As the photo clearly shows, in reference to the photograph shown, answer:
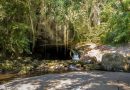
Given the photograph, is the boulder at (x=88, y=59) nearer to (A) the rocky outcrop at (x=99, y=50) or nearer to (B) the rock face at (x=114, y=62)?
(A) the rocky outcrop at (x=99, y=50)

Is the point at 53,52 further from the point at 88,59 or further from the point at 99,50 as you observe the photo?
the point at 88,59

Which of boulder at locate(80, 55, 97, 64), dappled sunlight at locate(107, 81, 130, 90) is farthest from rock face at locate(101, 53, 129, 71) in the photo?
dappled sunlight at locate(107, 81, 130, 90)

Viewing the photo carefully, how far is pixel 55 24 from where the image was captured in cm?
1914

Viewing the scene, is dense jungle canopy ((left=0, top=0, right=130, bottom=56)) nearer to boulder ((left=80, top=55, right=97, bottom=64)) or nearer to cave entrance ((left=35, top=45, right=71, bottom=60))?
cave entrance ((left=35, top=45, right=71, bottom=60))

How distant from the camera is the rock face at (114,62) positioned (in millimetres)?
13305

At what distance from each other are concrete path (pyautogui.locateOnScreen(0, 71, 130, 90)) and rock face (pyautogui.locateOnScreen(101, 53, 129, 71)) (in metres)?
2.73

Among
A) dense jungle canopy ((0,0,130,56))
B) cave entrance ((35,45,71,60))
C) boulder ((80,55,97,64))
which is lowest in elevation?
boulder ((80,55,97,64))

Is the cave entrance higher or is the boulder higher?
the cave entrance

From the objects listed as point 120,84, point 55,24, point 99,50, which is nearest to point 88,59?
point 99,50

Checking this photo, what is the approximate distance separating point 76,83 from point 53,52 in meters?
9.61

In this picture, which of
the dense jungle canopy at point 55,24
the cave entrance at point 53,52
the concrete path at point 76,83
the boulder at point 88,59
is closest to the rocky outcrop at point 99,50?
the boulder at point 88,59

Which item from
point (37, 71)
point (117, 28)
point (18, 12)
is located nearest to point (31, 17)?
point (18, 12)

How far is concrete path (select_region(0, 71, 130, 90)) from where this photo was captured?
905 cm

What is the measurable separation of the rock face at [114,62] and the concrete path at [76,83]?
8.94ft
